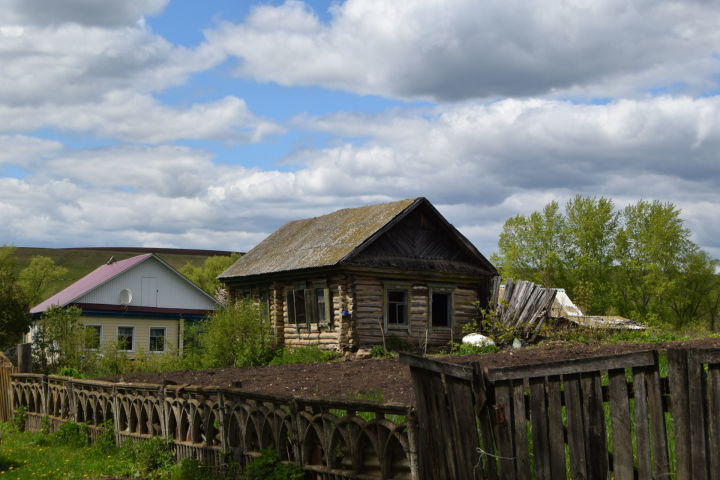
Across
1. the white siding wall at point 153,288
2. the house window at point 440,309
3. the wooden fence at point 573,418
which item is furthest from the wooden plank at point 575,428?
the white siding wall at point 153,288

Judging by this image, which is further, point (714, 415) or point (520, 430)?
point (520, 430)

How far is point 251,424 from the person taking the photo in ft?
36.0

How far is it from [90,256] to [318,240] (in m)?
131

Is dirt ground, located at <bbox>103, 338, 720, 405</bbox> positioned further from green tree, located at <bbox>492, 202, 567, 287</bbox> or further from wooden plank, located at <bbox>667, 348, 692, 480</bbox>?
green tree, located at <bbox>492, 202, 567, 287</bbox>

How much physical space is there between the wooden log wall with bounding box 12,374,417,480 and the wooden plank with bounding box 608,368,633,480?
1.92m

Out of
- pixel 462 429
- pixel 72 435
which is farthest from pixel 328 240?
pixel 462 429

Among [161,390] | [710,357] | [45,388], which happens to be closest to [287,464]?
[161,390]

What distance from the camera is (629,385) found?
7.20 metres

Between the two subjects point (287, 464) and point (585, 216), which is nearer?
point (287, 464)

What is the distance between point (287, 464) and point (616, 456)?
4.30 meters

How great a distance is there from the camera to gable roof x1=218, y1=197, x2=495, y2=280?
98.5 ft

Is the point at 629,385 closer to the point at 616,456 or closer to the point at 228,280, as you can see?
the point at 616,456

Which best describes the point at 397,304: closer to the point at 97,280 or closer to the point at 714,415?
the point at 97,280

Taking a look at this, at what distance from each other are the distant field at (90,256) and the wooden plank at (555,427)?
137 m
